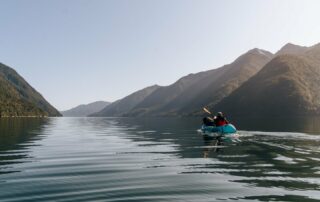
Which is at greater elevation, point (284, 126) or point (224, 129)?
point (224, 129)

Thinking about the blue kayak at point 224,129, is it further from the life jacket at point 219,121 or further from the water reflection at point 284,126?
the water reflection at point 284,126

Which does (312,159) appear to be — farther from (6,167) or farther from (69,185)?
(6,167)

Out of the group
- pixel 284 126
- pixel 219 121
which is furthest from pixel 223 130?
pixel 284 126

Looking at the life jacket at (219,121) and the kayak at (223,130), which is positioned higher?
the life jacket at (219,121)

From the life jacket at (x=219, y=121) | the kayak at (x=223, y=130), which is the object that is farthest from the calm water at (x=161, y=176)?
the life jacket at (x=219, y=121)

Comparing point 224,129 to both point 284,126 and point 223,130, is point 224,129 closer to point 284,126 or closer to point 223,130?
point 223,130

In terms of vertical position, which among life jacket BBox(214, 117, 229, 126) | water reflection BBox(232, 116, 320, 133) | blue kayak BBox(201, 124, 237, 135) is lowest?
water reflection BBox(232, 116, 320, 133)

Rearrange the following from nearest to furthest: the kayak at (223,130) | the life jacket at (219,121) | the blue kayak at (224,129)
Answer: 1. the kayak at (223,130)
2. the blue kayak at (224,129)
3. the life jacket at (219,121)

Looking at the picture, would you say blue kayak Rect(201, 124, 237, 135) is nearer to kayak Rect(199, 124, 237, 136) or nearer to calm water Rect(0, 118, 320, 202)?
kayak Rect(199, 124, 237, 136)

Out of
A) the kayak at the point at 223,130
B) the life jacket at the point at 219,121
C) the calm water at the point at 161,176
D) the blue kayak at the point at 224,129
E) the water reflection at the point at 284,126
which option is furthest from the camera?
the water reflection at the point at 284,126

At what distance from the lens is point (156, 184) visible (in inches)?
809

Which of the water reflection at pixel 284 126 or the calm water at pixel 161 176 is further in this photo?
the water reflection at pixel 284 126

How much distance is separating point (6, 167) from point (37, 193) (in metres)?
9.98

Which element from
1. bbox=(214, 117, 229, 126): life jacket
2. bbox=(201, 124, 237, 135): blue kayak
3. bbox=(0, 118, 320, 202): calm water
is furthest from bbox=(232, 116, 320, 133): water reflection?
bbox=(0, 118, 320, 202): calm water
